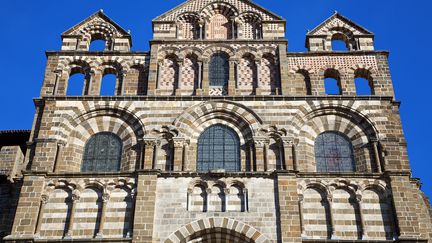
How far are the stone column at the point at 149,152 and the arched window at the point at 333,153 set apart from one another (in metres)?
6.10

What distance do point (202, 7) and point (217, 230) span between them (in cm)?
1116

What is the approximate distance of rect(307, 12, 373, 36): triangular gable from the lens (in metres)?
24.8

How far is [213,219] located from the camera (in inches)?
757

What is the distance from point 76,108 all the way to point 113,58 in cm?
291

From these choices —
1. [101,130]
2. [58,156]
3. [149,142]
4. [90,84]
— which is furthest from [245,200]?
[90,84]

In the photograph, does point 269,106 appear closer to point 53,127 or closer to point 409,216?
point 409,216

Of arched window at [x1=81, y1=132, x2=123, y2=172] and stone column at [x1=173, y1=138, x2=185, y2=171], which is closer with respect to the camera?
stone column at [x1=173, y1=138, x2=185, y2=171]

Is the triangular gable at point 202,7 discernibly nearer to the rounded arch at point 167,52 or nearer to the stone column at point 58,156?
the rounded arch at point 167,52

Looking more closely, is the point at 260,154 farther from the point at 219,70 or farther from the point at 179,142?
the point at 219,70

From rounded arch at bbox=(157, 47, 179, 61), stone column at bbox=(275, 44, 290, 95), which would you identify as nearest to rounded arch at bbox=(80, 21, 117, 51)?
rounded arch at bbox=(157, 47, 179, 61)

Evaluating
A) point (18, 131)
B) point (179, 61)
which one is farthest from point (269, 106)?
point (18, 131)

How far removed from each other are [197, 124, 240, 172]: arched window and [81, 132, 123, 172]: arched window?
3.12 metres

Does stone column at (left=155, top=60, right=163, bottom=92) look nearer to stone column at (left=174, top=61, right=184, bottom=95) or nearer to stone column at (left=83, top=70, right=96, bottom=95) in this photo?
stone column at (left=174, top=61, right=184, bottom=95)

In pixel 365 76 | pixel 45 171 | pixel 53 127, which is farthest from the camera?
pixel 365 76
